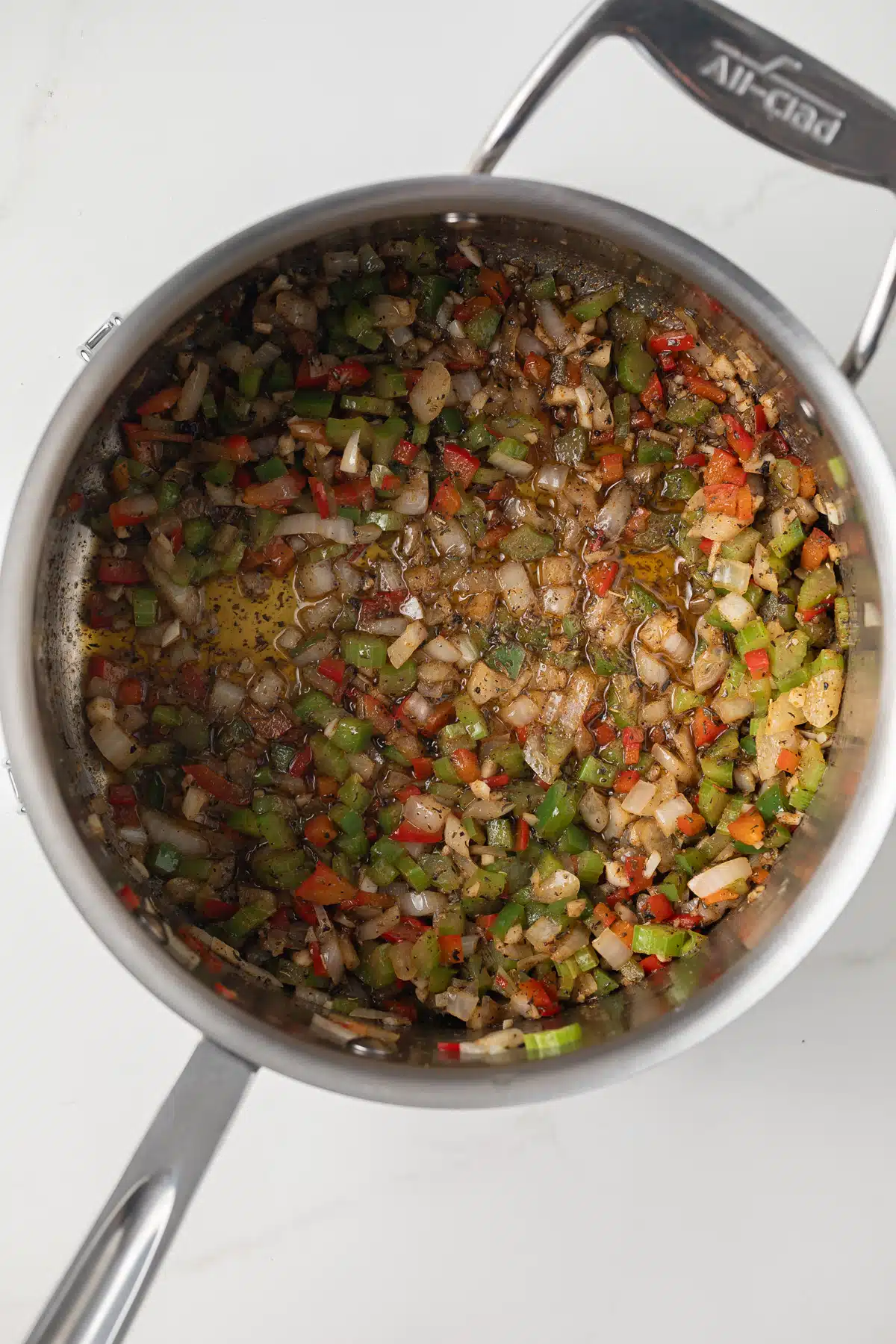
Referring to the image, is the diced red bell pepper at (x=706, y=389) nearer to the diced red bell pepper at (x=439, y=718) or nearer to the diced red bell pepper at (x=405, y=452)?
the diced red bell pepper at (x=405, y=452)

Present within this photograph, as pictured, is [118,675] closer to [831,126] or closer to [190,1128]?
[190,1128]

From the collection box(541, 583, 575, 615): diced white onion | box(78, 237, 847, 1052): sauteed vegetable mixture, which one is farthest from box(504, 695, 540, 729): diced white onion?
box(541, 583, 575, 615): diced white onion

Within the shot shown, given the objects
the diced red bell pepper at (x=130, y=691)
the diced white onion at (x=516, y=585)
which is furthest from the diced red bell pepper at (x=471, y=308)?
the diced red bell pepper at (x=130, y=691)

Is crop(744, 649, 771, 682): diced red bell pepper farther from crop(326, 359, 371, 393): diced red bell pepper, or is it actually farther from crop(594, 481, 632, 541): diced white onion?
crop(326, 359, 371, 393): diced red bell pepper

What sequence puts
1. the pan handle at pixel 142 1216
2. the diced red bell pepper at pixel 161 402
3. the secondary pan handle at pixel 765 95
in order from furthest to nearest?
the diced red bell pepper at pixel 161 402
the secondary pan handle at pixel 765 95
the pan handle at pixel 142 1216

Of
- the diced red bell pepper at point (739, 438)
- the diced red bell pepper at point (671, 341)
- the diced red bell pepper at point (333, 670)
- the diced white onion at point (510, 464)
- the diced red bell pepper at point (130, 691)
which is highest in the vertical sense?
the diced red bell pepper at point (671, 341)

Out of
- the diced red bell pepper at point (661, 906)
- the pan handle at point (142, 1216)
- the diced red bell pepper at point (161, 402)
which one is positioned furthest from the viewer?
the diced red bell pepper at point (661, 906)

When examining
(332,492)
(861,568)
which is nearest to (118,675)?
(332,492)

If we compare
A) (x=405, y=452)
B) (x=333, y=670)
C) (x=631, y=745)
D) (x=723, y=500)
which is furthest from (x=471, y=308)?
(x=631, y=745)
